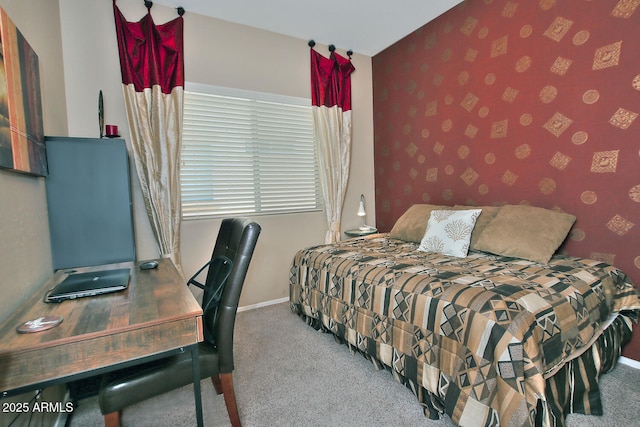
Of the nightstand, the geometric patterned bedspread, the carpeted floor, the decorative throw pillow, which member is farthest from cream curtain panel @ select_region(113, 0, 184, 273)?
the decorative throw pillow

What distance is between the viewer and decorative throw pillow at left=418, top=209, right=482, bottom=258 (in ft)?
7.66

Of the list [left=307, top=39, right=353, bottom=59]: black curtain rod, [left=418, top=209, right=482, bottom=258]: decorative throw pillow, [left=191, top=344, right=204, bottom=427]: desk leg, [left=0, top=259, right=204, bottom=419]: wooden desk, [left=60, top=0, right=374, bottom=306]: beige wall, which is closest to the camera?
[left=0, top=259, right=204, bottom=419]: wooden desk

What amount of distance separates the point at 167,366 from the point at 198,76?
2.61 metres

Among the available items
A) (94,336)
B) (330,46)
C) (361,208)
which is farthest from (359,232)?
(94,336)

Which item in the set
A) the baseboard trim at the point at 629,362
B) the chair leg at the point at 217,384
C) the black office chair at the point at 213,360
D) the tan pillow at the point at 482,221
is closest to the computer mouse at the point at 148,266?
the black office chair at the point at 213,360

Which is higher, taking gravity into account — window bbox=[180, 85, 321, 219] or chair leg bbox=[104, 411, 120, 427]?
window bbox=[180, 85, 321, 219]

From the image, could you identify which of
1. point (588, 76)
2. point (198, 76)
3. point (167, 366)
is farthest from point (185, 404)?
point (588, 76)

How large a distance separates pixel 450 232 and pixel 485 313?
1170 millimetres

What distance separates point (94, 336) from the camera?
0.95 metres

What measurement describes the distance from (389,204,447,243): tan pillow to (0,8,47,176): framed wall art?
8.92ft

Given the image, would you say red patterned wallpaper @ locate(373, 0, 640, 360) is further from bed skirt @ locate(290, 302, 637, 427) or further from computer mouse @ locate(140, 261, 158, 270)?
computer mouse @ locate(140, 261, 158, 270)

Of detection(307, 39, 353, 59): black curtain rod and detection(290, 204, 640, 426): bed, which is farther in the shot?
detection(307, 39, 353, 59): black curtain rod

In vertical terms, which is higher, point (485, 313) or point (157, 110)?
point (157, 110)

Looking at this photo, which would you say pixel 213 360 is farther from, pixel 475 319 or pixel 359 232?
pixel 359 232
